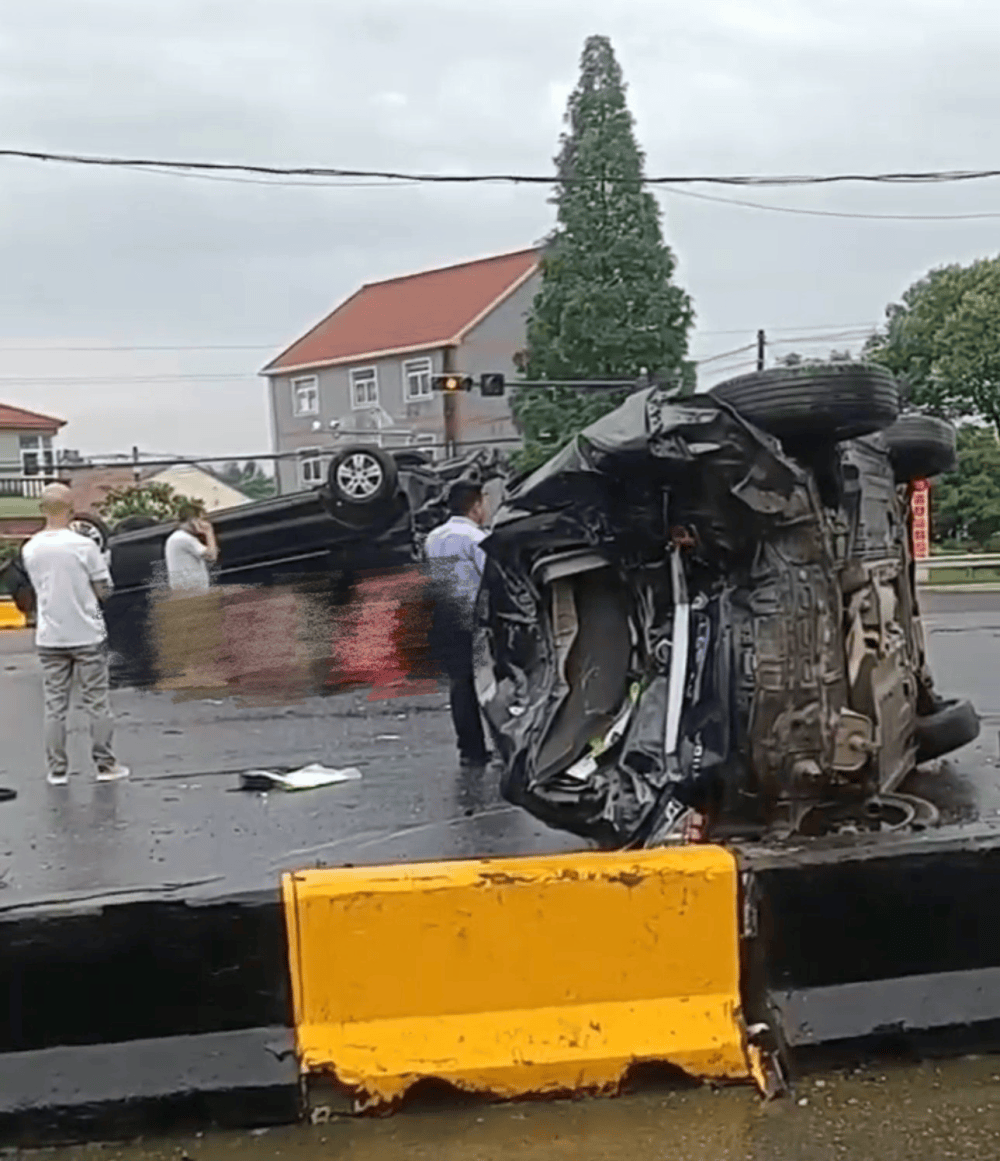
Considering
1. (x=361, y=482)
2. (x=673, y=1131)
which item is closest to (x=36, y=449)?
(x=361, y=482)

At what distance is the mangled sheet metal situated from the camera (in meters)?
3.90

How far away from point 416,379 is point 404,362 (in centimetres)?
94

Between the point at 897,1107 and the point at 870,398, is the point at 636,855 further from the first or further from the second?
the point at 870,398

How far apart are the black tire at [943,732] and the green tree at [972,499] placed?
30255 millimetres

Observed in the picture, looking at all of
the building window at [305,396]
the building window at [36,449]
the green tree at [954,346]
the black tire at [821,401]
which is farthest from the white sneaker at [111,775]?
the building window at [305,396]

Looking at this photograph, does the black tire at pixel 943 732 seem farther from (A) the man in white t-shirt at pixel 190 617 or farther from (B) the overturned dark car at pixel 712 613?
(A) the man in white t-shirt at pixel 190 617

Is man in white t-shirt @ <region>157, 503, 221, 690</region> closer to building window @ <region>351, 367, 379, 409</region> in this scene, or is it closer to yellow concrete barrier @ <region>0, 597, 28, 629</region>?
yellow concrete barrier @ <region>0, 597, 28, 629</region>

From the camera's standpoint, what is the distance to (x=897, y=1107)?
3326 millimetres

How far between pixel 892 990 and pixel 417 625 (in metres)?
9.98

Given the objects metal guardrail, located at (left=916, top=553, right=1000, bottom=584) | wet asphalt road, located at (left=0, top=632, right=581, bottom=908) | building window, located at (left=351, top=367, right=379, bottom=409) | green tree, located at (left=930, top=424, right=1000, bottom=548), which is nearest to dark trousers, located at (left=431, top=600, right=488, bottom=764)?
wet asphalt road, located at (left=0, top=632, right=581, bottom=908)

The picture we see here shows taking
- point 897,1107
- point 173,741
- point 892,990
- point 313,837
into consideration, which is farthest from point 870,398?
point 173,741

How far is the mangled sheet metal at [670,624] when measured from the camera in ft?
12.8

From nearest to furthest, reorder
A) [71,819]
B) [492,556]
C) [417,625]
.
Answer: [492,556] < [71,819] < [417,625]

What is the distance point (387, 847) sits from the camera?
4875 mm
